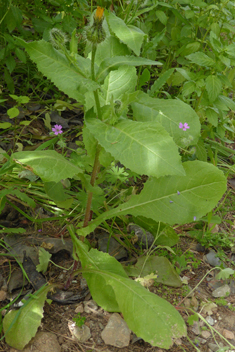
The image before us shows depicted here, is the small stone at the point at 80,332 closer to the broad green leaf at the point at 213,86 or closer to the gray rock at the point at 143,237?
the gray rock at the point at 143,237

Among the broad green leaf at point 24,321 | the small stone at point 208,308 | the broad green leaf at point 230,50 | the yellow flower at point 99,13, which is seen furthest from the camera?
the broad green leaf at point 230,50

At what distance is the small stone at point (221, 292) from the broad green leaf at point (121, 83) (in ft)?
4.18

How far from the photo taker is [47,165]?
142cm

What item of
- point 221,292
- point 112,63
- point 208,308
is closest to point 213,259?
point 221,292

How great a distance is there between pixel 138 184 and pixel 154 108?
81cm

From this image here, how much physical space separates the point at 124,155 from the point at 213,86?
1.49 meters

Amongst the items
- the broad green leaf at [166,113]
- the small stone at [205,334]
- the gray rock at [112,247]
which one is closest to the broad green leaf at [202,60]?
the broad green leaf at [166,113]

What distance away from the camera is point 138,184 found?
262 centimetres

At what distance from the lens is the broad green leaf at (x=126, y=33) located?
1710mm

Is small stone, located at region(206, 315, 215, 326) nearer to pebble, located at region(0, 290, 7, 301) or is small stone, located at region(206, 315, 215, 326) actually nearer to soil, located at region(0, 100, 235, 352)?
soil, located at region(0, 100, 235, 352)

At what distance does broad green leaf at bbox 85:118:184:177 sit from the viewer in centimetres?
136

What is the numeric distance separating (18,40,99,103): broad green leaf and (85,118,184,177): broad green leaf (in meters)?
0.18

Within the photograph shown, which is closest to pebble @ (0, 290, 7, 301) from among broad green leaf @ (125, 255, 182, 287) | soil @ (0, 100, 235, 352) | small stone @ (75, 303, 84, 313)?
soil @ (0, 100, 235, 352)

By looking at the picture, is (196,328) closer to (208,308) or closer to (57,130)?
(208,308)
